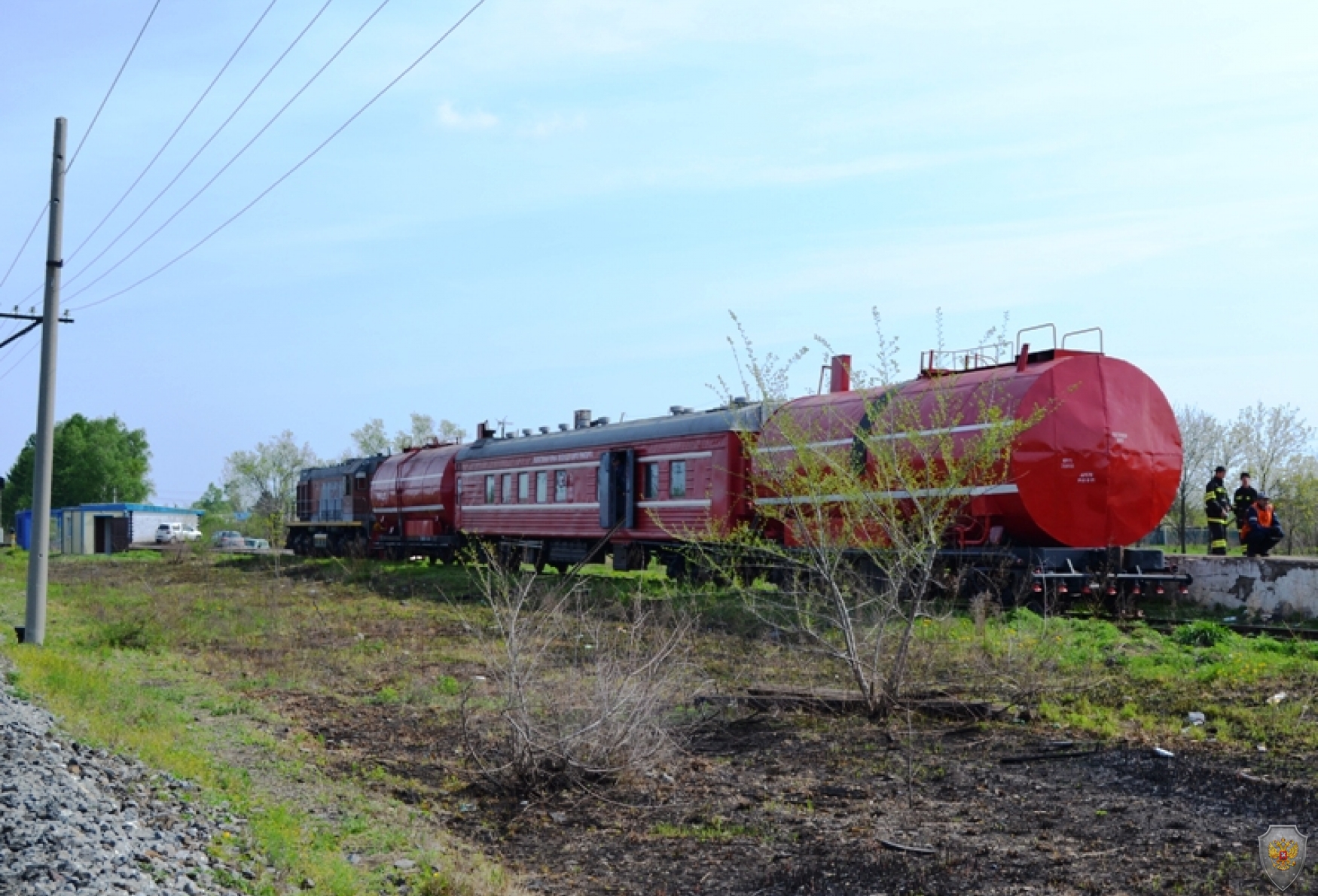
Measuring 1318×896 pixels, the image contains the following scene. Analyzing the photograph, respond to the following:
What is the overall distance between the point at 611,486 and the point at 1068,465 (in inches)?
429

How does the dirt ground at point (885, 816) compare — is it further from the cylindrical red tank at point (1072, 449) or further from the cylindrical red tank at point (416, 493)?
the cylindrical red tank at point (416, 493)

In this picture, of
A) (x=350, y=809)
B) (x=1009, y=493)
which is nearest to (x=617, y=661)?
(x=350, y=809)

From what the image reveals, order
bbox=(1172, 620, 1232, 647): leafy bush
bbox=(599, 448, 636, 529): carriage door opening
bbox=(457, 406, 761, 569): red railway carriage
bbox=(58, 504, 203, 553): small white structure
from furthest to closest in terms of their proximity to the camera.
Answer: bbox=(58, 504, 203, 553): small white structure, bbox=(599, 448, 636, 529): carriage door opening, bbox=(457, 406, 761, 569): red railway carriage, bbox=(1172, 620, 1232, 647): leafy bush

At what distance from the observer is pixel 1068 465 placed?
55.7ft

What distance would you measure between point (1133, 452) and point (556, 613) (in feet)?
34.9

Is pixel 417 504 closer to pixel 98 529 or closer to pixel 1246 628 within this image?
pixel 1246 628

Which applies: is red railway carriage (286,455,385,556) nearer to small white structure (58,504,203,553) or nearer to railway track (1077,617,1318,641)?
small white structure (58,504,203,553)

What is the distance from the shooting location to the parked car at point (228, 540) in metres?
57.6

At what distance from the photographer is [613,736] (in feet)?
29.0

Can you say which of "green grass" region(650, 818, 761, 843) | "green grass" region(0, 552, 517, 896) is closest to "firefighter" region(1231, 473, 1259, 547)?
"green grass" region(0, 552, 517, 896)

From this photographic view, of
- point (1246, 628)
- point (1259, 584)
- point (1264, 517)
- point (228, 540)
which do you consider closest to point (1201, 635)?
point (1246, 628)

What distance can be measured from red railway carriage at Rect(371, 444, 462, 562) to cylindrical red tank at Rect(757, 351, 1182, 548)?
18.7 m

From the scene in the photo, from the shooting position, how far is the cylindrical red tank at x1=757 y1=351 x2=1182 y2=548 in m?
16.8

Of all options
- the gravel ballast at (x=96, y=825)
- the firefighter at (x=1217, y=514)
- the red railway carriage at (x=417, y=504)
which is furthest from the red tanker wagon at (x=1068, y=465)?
the red railway carriage at (x=417, y=504)
